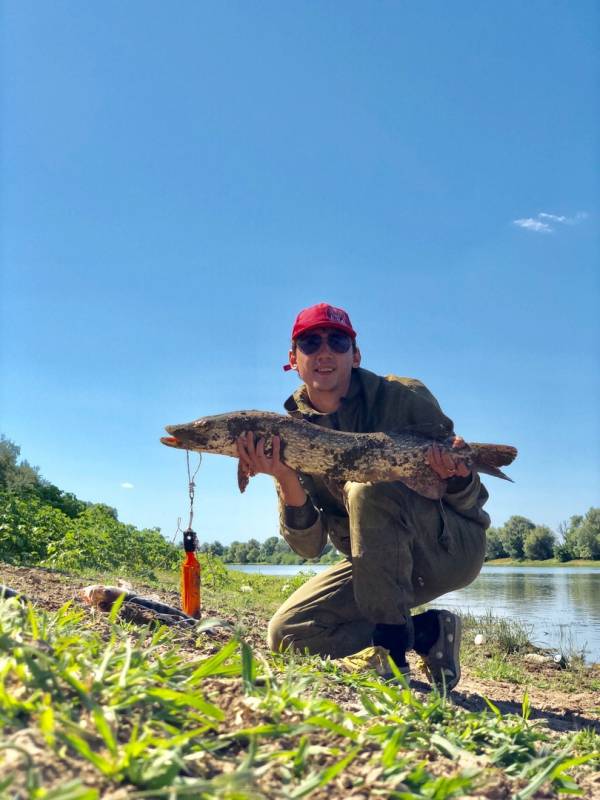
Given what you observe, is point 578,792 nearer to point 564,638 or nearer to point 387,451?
point 387,451

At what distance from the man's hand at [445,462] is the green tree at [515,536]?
2214 inches

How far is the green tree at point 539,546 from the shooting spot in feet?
183

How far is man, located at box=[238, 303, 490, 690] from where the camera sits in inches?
173

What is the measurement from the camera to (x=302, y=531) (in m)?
5.07

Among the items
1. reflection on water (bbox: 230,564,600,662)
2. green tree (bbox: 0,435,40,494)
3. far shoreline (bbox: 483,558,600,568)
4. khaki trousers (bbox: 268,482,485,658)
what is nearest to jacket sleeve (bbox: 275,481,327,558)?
khaki trousers (bbox: 268,482,485,658)

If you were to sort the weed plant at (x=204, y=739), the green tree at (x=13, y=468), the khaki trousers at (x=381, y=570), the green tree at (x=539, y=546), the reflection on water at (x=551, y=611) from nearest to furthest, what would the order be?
the weed plant at (x=204, y=739) → the khaki trousers at (x=381, y=570) → the reflection on water at (x=551, y=611) → the green tree at (x=13, y=468) → the green tree at (x=539, y=546)

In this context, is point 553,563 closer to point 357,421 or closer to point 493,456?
point 357,421

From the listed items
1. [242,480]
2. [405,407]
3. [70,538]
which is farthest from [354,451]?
[70,538]

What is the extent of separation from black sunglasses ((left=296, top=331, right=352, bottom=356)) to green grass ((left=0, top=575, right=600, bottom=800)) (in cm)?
294

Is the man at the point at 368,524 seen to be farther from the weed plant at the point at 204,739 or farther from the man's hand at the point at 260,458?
the weed plant at the point at 204,739

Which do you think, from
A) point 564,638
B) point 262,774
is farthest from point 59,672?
point 564,638

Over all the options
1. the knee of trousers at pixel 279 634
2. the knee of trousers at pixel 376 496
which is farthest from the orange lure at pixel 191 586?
the knee of trousers at pixel 376 496

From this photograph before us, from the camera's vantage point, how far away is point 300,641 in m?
5.10

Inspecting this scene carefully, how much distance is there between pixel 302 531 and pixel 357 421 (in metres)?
0.96
